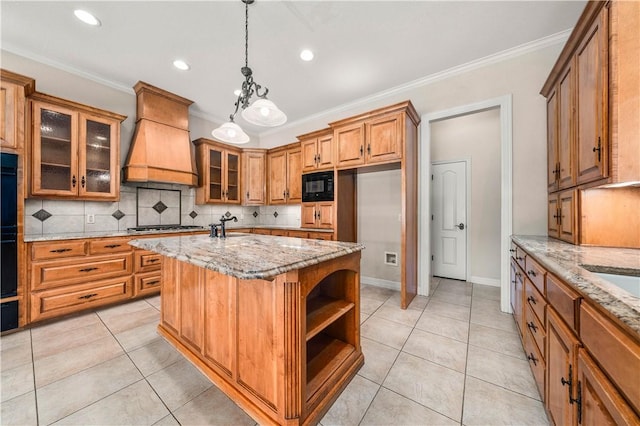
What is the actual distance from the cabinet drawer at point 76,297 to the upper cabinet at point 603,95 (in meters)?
4.57

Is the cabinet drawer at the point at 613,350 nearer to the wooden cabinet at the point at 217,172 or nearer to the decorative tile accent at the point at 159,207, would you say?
the wooden cabinet at the point at 217,172

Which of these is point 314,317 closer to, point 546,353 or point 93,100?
point 546,353

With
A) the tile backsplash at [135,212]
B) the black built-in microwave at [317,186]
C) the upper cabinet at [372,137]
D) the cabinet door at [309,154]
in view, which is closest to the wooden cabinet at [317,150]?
the cabinet door at [309,154]

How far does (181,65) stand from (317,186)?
7.73 ft

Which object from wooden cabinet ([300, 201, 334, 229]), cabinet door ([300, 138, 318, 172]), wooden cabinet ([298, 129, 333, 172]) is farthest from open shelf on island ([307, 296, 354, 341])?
cabinet door ([300, 138, 318, 172])

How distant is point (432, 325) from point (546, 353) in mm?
1213

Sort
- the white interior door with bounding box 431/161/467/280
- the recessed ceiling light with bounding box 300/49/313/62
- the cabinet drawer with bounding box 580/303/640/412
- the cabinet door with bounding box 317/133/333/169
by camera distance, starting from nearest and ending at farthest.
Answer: the cabinet drawer with bounding box 580/303/640/412 → the recessed ceiling light with bounding box 300/49/313/62 → the cabinet door with bounding box 317/133/333/169 → the white interior door with bounding box 431/161/467/280

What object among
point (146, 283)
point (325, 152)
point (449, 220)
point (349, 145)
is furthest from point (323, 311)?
point (449, 220)

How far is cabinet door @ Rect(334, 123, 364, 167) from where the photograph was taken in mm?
3115

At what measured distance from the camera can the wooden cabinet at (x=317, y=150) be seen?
140 inches

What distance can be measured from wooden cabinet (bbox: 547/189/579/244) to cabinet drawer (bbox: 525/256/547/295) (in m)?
0.42

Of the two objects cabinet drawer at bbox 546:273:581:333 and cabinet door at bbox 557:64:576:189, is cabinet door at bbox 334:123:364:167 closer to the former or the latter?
cabinet door at bbox 557:64:576:189

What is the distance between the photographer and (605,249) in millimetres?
1552

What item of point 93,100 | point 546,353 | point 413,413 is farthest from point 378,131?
point 93,100
